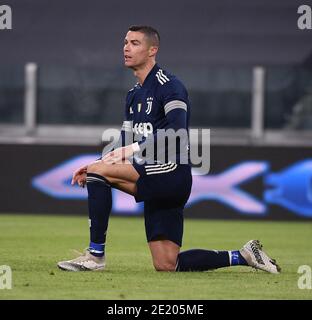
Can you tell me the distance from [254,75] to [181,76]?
1.28 m

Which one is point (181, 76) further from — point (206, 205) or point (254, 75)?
point (206, 205)

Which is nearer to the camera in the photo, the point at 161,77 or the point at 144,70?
the point at 161,77

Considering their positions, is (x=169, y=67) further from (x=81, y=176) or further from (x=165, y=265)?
(x=165, y=265)

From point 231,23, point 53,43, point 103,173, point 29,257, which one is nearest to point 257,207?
point 231,23

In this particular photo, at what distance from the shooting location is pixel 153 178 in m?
8.02

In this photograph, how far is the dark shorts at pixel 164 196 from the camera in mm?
8016

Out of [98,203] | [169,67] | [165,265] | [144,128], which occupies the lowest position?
[165,265]

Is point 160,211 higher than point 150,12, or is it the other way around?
point 150,12

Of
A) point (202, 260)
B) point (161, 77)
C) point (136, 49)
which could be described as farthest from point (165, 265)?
point (136, 49)

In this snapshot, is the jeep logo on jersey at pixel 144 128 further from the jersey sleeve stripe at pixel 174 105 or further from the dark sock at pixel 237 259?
the dark sock at pixel 237 259

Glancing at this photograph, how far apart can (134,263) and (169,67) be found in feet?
28.5

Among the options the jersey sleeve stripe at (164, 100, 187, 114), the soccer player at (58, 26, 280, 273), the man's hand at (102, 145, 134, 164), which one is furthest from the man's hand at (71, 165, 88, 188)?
the jersey sleeve stripe at (164, 100, 187, 114)

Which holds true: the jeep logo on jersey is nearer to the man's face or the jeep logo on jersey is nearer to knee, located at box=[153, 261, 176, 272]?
the man's face

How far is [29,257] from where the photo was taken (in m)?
9.38
